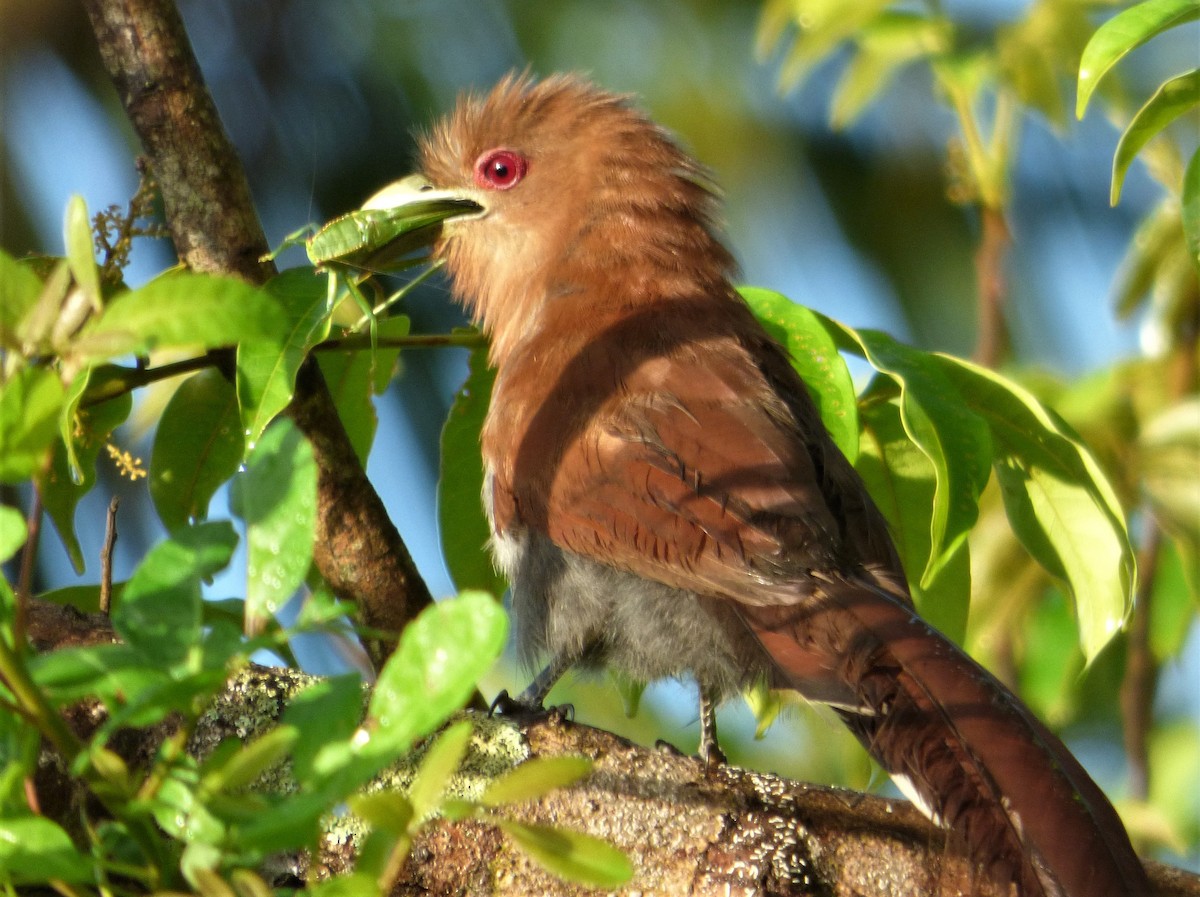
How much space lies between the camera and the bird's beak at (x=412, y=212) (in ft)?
10.0

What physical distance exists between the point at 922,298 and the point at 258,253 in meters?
7.27

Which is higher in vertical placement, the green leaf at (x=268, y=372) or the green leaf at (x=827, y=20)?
the green leaf at (x=827, y=20)

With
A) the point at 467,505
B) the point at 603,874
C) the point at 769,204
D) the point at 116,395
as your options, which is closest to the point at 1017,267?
the point at 769,204

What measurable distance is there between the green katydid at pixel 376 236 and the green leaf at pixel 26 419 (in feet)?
3.94

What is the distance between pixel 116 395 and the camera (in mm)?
2338

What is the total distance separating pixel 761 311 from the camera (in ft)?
8.28

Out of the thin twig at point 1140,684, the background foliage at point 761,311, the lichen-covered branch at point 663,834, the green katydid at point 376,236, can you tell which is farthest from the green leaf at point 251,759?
the thin twig at point 1140,684

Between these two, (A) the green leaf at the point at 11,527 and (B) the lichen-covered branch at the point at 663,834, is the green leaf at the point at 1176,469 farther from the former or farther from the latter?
(A) the green leaf at the point at 11,527

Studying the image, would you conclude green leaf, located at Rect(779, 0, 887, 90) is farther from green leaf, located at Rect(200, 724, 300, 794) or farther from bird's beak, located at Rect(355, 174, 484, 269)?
green leaf, located at Rect(200, 724, 300, 794)

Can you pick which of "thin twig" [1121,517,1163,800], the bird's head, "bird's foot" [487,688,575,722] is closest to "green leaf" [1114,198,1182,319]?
"thin twig" [1121,517,1163,800]

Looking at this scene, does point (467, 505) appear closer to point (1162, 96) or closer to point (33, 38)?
point (1162, 96)

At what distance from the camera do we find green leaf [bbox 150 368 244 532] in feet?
8.23

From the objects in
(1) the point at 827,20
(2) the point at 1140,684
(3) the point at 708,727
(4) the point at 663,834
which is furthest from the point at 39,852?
(2) the point at 1140,684

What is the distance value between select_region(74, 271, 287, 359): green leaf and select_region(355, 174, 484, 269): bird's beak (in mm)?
1894
